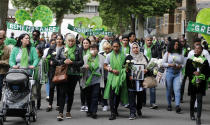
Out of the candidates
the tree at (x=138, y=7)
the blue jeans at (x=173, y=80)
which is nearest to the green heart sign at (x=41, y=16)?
the blue jeans at (x=173, y=80)

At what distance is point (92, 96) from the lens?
38.7ft

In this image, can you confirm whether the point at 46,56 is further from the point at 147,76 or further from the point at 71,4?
the point at 71,4

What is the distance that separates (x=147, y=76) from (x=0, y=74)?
3539 millimetres

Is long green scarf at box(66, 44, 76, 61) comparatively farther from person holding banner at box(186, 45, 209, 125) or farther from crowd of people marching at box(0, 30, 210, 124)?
person holding banner at box(186, 45, 209, 125)

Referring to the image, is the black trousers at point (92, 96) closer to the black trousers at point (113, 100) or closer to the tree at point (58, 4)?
the black trousers at point (113, 100)

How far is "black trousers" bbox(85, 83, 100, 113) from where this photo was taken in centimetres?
1172

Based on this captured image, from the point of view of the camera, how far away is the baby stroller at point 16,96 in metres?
9.80

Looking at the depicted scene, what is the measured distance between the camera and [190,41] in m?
23.7

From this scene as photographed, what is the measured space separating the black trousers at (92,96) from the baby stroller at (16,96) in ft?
6.64

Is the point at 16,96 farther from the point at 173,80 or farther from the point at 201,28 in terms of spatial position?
the point at 201,28

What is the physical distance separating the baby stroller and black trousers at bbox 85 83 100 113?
6.64 feet

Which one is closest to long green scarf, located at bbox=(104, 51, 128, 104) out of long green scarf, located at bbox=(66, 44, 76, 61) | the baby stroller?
long green scarf, located at bbox=(66, 44, 76, 61)

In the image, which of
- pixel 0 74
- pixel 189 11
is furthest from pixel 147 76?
pixel 189 11

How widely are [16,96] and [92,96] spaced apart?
233 centimetres
